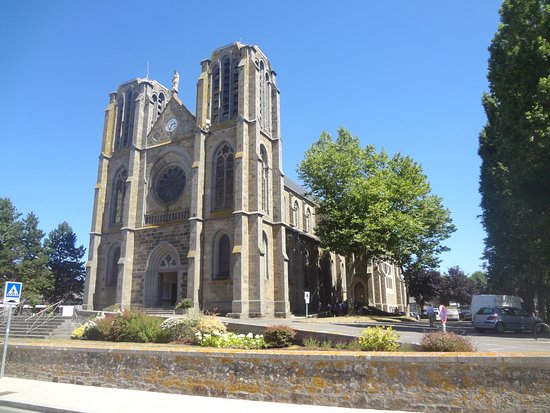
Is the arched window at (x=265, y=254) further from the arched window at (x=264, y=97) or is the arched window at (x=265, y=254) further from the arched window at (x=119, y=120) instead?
the arched window at (x=119, y=120)

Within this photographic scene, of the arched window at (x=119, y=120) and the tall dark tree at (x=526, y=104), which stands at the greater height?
the arched window at (x=119, y=120)

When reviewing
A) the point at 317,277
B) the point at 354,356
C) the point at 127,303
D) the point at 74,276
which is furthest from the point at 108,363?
the point at 74,276

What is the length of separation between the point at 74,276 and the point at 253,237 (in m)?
35.9

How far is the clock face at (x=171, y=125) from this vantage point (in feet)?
117

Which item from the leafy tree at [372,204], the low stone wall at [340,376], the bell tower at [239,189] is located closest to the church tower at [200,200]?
the bell tower at [239,189]

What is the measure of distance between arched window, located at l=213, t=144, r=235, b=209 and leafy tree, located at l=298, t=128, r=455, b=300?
24.8ft

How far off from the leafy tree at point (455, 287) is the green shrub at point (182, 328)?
160 ft

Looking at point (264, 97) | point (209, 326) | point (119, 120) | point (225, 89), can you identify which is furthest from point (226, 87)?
point (209, 326)

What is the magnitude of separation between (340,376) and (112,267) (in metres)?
32.3

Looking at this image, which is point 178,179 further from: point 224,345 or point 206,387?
point 206,387

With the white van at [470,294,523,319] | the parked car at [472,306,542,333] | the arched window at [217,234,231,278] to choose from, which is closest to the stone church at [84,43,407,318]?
the arched window at [217,234,231,278]

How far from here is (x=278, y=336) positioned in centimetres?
1284

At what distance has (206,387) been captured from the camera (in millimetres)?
8891

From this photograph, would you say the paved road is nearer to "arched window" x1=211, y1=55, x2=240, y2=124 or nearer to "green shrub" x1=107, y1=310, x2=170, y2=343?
"green shrub" x1=107, y1=310, x2=170, y2=343
